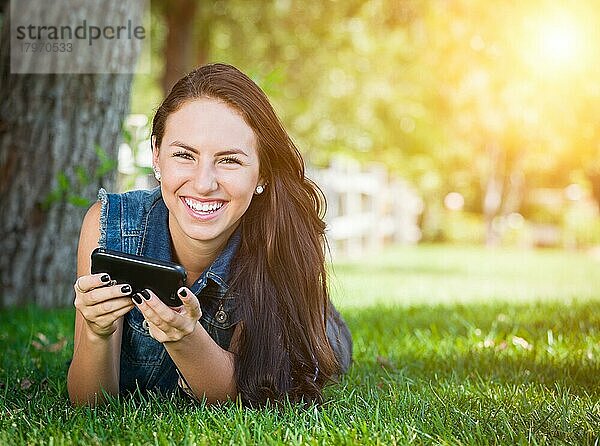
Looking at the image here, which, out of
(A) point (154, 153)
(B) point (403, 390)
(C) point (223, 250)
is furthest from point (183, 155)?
(B) point (403, 390)

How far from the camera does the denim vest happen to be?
2865 mm

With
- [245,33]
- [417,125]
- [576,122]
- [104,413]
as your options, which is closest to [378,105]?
[417,125]

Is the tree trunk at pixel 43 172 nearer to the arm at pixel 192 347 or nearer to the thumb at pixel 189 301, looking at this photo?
the arm at pixel 192 347

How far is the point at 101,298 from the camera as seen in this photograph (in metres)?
2.41

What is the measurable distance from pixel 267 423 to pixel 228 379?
331 mm

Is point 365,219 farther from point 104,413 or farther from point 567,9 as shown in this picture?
point 104,413

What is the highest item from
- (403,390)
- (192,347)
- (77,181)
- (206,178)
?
(206,178)

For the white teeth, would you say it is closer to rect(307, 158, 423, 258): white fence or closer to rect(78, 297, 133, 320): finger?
rect(78, 297, 133, 320): finger

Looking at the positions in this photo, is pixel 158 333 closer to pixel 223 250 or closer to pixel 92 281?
pixel 92 281

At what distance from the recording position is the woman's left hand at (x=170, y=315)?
2.36 metres

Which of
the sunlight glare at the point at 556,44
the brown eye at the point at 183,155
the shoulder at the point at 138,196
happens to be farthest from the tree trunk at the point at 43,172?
the sunlight glare at the point at 556,44

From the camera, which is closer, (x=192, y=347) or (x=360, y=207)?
(x=192, y=347)

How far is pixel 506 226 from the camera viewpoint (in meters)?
25.4

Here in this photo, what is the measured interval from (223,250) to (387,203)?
1549 cm
